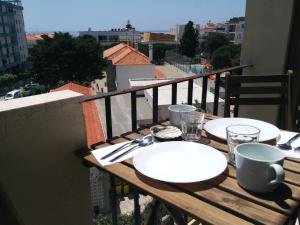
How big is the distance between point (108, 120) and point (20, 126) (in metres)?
0.68

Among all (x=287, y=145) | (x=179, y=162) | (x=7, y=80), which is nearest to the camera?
(x=179, y=162)

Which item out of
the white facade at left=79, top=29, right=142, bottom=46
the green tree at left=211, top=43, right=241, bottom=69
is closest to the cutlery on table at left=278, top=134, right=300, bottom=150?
the green tree at left=211, top=43, right=241, bottom=69

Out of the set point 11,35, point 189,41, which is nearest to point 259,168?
point 11,35

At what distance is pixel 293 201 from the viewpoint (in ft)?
2.99

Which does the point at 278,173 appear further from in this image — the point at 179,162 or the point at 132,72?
the point at 132,72

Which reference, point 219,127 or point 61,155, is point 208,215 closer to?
point 219,127

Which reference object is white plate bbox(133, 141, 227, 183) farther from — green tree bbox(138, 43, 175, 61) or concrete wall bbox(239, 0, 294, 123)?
green tree bbox(138, 43, 175, 61)

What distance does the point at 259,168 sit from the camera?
0.91 meters

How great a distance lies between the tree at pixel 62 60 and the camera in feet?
85.4

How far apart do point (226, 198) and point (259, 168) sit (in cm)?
15

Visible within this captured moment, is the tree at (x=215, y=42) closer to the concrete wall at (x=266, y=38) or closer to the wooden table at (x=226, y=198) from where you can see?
the concrete wall at (x=266, y=38)

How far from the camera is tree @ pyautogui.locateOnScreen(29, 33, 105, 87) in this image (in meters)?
26.0

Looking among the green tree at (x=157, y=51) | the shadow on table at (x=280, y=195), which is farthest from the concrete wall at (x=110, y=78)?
the shadow on table at (x=280, y=195)

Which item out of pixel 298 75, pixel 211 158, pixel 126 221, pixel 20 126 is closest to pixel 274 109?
pixel 298 75
